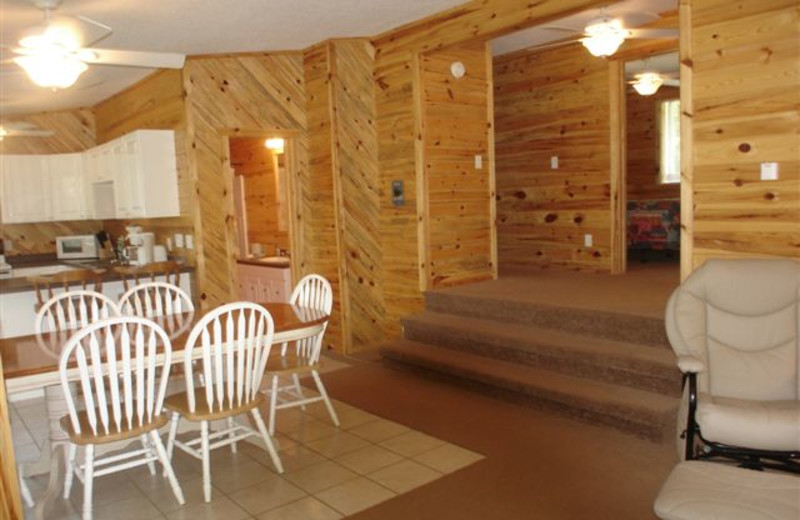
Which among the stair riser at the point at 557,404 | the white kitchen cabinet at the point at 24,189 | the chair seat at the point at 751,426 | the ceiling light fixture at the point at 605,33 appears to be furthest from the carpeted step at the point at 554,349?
the white kitchen cabinet at the point at 24,189

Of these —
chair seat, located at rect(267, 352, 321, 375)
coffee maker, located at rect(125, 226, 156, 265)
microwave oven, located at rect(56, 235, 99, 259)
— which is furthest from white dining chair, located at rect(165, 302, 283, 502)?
microwave oven, located at rect(56, 235, 99, 259)

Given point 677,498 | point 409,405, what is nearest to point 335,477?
point 409,405

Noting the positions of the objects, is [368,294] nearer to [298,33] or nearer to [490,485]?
[298,33]

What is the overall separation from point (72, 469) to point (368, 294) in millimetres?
3177

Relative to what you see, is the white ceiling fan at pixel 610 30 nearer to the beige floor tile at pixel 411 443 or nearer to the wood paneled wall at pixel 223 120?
the wood paneled wall at pixel 223 120

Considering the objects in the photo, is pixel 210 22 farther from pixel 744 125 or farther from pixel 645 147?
pixel 645 147

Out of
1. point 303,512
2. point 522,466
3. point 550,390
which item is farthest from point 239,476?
point 550,390

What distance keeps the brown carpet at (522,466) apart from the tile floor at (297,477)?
13 cm

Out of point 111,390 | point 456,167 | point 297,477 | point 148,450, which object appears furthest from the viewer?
point 456,167

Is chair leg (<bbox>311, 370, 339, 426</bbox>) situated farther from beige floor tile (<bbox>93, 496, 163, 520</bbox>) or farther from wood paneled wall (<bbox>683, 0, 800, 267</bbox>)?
wood paneled wall (<bbox>683, 0, 800, 267</bbox>)

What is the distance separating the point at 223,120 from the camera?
582cm

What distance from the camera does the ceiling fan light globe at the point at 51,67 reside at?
354cm

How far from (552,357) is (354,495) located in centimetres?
183

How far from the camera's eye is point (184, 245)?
6.01m
